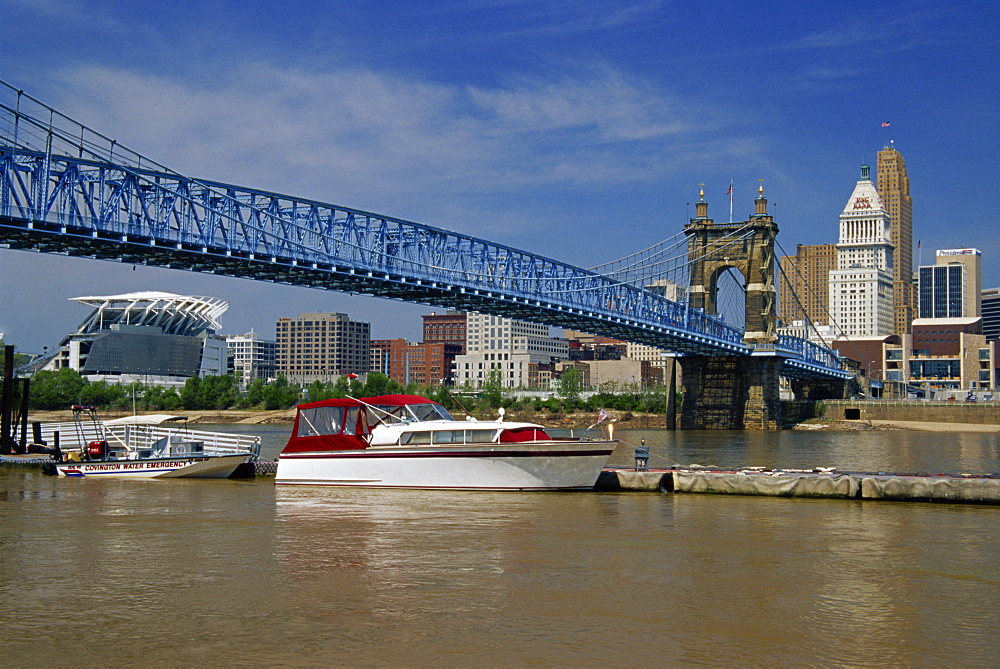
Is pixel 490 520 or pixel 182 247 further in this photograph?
pixel 182 247

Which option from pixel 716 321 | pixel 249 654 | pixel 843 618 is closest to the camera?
pixel 249 654

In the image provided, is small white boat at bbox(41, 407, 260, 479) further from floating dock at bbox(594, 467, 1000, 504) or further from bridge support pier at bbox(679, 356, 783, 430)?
bridge support pier at bbox(679, 356, 783, 430)

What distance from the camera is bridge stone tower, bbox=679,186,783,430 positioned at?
390ft

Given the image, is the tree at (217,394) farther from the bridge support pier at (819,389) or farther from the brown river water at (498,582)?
the brown river water at (498,582)

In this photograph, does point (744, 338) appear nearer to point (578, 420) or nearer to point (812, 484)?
point (578, 420)

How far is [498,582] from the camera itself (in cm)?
1819

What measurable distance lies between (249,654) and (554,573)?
22.5ft

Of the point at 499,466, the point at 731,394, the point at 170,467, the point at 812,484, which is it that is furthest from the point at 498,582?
the point at 731,394

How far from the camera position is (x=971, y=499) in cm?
2894

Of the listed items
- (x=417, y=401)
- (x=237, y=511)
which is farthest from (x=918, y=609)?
(x=417, y=401)

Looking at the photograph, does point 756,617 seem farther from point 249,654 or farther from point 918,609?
point 249,654

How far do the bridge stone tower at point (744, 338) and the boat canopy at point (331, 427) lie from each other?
8880cm

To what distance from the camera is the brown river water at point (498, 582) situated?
45.9 feet

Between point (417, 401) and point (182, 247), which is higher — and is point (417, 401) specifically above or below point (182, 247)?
below
